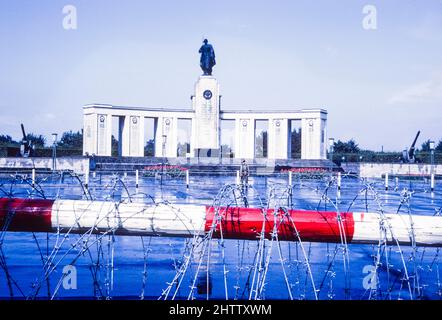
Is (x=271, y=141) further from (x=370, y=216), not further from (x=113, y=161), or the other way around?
(x=370, y=216)

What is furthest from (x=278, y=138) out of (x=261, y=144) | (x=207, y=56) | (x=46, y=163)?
(x=261, y=144)

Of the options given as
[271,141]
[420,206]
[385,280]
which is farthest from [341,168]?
[385,280]

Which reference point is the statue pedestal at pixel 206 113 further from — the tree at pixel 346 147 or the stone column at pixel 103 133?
the tree at pixel 346 147

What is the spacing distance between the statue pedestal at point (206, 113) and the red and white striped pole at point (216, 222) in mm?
38084

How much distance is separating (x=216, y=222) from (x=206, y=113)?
38810 mm

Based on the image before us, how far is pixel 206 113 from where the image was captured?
41.8m

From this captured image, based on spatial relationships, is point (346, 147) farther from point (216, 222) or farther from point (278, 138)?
point (216, 222)

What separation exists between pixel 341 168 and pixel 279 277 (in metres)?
32.0

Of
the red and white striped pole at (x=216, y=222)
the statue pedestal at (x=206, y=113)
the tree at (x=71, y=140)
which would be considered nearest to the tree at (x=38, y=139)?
the tree at (x=71, y=140)

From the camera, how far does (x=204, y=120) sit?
138ft

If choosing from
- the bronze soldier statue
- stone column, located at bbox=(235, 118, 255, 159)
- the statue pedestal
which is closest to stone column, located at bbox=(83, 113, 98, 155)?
the statue pedestal

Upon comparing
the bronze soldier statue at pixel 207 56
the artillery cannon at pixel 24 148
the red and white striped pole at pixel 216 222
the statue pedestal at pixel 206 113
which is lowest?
the red and white striped pole at pixel 216 222

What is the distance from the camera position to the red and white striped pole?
338 cm

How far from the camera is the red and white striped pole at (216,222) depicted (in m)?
3.38
